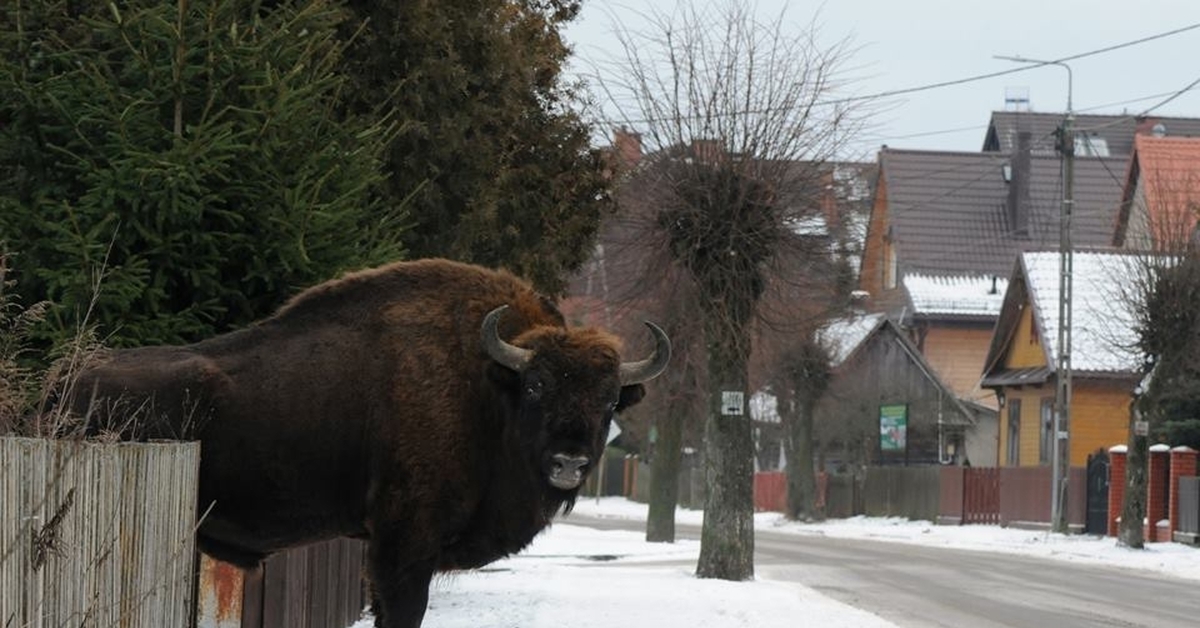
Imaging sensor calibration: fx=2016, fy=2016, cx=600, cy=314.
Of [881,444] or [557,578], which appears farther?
[881,444]

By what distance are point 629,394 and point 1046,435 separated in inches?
1865

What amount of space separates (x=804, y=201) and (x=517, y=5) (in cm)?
605

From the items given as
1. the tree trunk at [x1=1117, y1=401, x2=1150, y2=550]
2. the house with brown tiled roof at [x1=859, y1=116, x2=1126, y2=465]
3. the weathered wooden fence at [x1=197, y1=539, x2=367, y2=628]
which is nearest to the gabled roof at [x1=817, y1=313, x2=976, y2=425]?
the house with brown tiled roof at [x1=859, y1=116, x2=1126, y2=465]

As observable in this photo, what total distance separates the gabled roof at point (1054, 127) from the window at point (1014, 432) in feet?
56.6

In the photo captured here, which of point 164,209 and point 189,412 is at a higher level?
point 164,209

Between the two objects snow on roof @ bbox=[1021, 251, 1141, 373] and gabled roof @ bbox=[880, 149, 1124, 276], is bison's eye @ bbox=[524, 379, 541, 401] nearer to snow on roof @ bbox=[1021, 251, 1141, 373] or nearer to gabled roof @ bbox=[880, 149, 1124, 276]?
snow on roof @ bbox=[1021, 251, 1141, 373]

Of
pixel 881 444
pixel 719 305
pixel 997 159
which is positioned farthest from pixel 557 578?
pixel 997 159

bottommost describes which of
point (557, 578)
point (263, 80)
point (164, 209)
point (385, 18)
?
point (557, 578)

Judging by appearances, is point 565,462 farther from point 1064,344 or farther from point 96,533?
point 1064,344

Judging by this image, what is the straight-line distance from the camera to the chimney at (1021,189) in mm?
72688

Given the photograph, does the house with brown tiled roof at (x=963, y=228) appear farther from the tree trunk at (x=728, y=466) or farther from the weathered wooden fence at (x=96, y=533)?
the weathered wooden fence at (x=96, y=533)

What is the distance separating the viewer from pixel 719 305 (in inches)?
979

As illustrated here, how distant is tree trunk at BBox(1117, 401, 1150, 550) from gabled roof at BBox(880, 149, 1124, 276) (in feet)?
104

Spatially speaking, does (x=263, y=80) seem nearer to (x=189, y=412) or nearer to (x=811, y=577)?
(x=189, y=412)
